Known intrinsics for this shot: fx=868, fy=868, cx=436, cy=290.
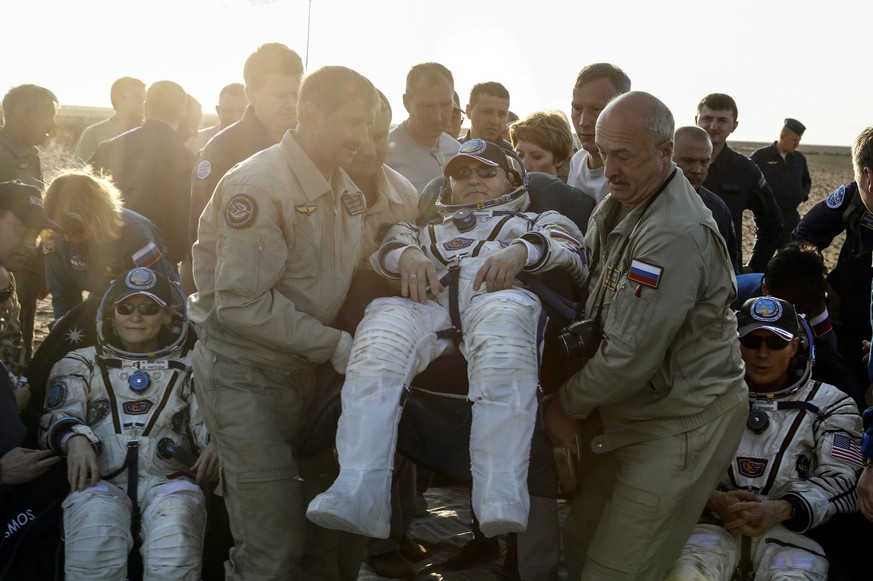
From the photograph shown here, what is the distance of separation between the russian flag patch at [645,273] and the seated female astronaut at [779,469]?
3.71 feet

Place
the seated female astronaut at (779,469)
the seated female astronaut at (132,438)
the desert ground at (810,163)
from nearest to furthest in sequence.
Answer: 1. the seated female astronaut at (779,469)
2. the seated female astronaut at (132,438)
3. the desert ground at (810,163)

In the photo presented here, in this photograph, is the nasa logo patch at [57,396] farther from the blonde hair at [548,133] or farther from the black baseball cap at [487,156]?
the blonde hair at [548,133]

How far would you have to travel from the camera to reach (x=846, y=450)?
11.8 ft

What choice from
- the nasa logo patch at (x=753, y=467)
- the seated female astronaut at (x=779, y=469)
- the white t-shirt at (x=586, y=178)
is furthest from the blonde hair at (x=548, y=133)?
the nasa logo patch at (x=753, y=467)

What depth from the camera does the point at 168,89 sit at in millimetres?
6117

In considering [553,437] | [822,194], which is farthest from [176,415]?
[822,194]

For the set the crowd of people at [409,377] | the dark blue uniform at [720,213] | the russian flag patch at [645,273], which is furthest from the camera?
the dark blue uniform at [720,213]

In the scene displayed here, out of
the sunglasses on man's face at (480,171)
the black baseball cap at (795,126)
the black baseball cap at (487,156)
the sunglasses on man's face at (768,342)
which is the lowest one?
the sunglasses on man's face at (768,342)

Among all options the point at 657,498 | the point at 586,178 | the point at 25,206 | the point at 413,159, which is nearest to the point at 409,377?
the point at 657,498

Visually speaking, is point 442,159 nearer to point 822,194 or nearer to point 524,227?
point 524,227

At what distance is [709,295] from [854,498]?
4.09 feet

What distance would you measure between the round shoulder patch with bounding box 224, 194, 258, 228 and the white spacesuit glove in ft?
1.81

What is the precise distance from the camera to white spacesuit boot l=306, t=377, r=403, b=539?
279 cm

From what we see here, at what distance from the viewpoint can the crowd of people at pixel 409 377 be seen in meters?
3.03
